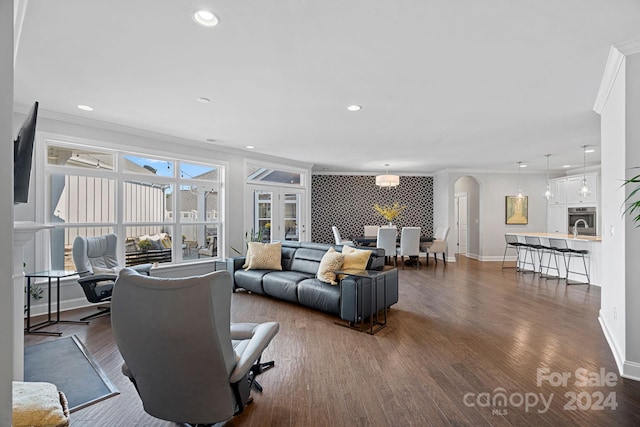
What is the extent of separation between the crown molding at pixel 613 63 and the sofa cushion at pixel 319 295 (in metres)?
3.36

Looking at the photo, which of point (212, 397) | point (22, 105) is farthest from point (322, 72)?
point (22, 105)

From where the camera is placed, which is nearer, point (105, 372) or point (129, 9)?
point (129, 9)

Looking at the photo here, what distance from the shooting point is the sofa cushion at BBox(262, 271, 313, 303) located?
436 cm

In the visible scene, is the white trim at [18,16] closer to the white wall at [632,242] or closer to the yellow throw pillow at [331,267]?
the yellow throw pillow at [331,267]

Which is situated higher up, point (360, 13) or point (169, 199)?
point (360, 13)

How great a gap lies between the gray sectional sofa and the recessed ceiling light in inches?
111

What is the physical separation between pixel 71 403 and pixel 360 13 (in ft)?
10.7

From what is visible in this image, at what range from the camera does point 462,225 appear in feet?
33.1

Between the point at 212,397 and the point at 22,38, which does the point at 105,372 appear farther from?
the point at 22,38

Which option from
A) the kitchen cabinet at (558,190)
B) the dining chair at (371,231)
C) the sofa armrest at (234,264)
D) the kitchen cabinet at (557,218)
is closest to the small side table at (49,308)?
the sofa armrest at (234,264)

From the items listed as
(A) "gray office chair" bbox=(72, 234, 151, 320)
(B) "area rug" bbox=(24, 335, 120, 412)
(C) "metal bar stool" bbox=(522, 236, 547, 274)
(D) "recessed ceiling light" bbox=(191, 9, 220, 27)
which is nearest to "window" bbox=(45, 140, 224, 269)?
(A) "gray office chair" bbox=(72, 234, 151, 320)

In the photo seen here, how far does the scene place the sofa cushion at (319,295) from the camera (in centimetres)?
386

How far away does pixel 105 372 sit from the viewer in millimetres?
2611

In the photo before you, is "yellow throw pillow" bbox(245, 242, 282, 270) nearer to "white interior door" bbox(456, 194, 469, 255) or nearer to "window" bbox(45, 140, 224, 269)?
"window" bbox(45, 140, 224, 269)
